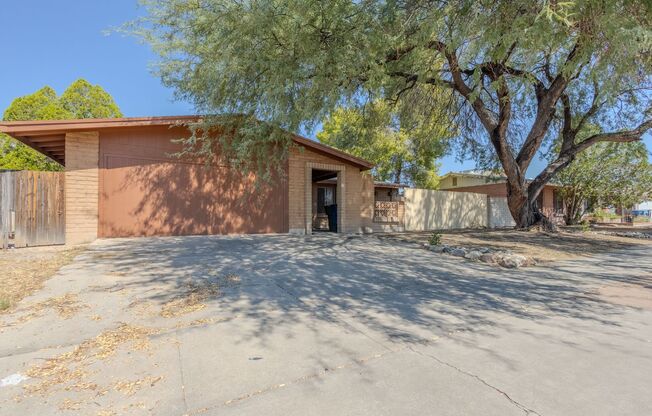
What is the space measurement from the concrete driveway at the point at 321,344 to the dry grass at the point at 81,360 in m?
0.02

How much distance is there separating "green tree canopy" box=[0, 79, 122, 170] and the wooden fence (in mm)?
14074

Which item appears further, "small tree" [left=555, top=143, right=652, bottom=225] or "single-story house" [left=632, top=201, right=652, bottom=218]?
"single-story house" [left=632, top=201, right=652, bottom=218]

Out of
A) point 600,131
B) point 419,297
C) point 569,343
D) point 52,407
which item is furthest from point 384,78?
point 600,131

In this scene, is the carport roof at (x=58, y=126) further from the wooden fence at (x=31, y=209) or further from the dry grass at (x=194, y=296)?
the dry grass at (x=194, y=296)

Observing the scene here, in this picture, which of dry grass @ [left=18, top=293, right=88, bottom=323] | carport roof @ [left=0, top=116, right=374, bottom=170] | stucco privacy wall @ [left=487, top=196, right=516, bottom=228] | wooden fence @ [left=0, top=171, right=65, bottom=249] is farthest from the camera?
stucco privacy wall @ [left=487, top=196, right=516, bottom=228]

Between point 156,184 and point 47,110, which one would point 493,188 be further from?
point 47,110

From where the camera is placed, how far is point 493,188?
26.9 meters

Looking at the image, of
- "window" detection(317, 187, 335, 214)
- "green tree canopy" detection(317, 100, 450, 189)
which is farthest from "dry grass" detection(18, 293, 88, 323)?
"window" detection(317, 187, 335, 214)

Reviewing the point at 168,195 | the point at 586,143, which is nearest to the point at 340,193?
the point at 168,195

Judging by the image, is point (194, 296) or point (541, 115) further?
point (541, 115)

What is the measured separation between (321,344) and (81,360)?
81.1 inches

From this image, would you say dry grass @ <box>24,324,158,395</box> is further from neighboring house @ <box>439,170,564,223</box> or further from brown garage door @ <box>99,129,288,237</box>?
neighboring house @ <box>439,170,564,223</box>

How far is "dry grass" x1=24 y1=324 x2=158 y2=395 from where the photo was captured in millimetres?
2518

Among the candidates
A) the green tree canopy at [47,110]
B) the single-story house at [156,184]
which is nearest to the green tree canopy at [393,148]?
the single-story house at [156,184]
